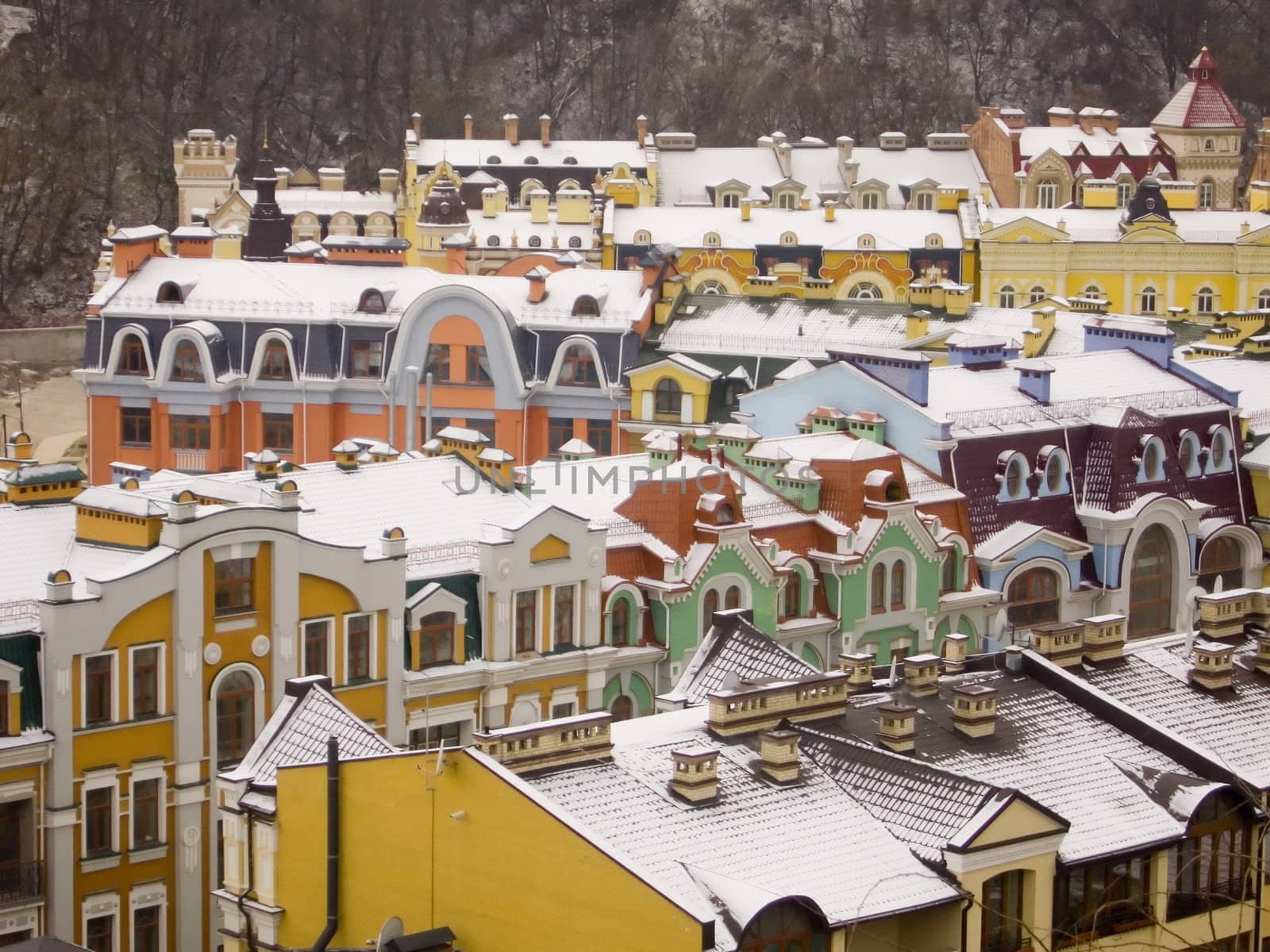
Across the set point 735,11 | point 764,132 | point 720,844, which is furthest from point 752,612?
point 735,11

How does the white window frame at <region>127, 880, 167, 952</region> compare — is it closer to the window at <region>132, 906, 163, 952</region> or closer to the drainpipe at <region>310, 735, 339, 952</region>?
the window at <region>132, 906, 163, 952</region>

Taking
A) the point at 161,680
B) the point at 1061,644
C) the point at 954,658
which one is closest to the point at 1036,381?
the point at 1061,644

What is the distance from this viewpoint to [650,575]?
50750 millimetres

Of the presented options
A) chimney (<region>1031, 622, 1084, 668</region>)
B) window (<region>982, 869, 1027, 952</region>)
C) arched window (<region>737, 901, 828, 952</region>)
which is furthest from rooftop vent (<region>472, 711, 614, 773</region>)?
chimney (<region>1031, 622, 1084, 668</region>)

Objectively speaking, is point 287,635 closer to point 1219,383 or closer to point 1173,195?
point 1219,383

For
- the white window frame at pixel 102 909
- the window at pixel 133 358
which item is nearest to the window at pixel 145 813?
the white window frame at pixel 102 909

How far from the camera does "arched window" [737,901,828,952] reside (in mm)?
32594

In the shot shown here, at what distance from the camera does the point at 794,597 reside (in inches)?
2096

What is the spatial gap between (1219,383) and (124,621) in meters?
32.0

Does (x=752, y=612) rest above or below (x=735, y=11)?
below

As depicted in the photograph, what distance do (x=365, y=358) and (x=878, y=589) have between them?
69.6ft

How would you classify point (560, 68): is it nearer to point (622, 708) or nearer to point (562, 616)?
point (622, 708)

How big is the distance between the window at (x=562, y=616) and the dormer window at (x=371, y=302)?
2401cm

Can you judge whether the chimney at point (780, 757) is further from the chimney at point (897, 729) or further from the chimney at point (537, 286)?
the chimney at point (537, 286)
